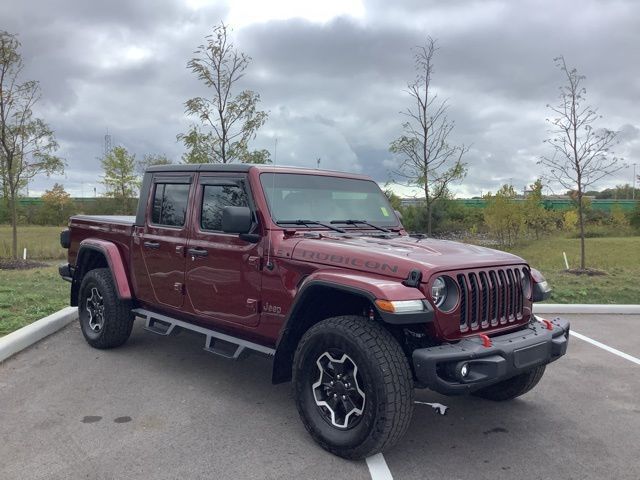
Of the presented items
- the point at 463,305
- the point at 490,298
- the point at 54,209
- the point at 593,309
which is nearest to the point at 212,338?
the point at 463,305

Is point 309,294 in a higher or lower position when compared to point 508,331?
higher

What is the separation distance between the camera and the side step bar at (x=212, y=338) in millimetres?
4293

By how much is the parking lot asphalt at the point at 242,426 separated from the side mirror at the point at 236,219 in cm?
145

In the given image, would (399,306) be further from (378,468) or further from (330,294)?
(378,468)

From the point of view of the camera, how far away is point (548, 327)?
395 cm

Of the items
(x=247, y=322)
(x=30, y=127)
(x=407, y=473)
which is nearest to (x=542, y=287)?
(x=407, y=473)

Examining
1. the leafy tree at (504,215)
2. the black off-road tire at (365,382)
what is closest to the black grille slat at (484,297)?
the black off-road tire at (365,382)

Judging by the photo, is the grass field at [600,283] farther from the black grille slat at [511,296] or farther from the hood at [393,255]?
the hood at [393,255]

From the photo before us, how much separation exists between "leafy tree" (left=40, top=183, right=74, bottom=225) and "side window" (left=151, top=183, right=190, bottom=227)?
34.7 meters

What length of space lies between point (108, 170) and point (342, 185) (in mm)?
24011

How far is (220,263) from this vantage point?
14.6 ft

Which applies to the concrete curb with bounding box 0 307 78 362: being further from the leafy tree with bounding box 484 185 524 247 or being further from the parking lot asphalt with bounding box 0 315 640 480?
the leafy tree with bounding box 484 185 524 247

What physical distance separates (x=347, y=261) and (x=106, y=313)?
3191 millimetres

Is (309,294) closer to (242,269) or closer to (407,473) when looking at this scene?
(242,269)
